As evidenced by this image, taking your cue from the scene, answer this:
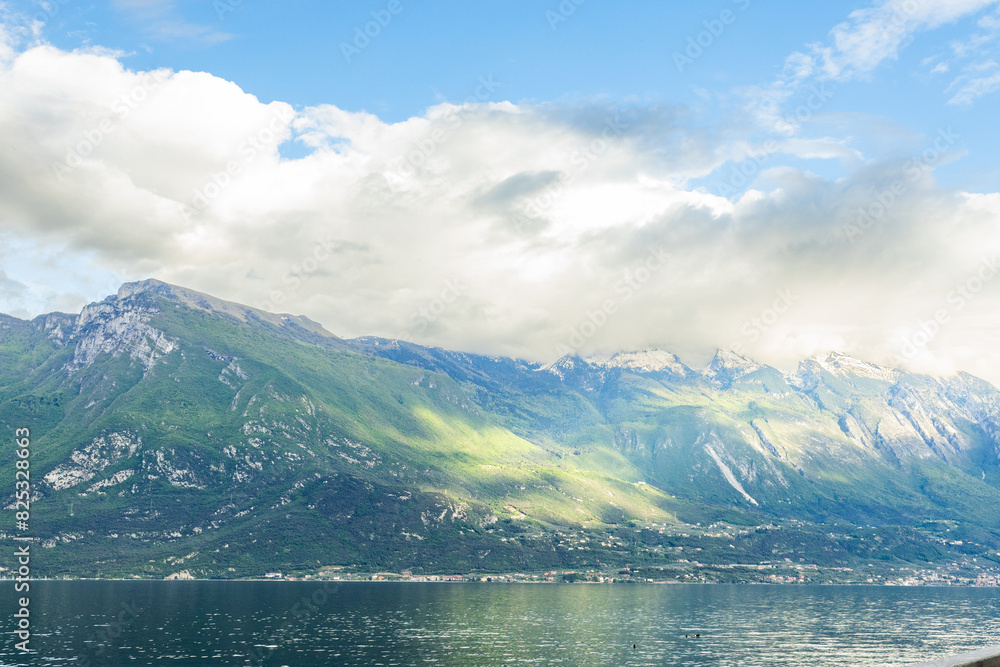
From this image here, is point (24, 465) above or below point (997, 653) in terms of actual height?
above

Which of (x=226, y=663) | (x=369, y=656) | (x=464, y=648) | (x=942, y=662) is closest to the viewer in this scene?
(x=942, y=662)

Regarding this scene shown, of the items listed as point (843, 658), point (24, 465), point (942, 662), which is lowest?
point (843, 658)

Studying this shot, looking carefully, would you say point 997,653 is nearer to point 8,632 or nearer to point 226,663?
point 226,663

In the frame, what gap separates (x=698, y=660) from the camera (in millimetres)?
176875

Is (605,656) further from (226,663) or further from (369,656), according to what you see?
(226,663)

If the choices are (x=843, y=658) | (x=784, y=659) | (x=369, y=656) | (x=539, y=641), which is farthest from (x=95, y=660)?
(x=843, y=658)

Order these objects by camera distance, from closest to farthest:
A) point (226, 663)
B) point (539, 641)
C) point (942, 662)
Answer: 1. point (942, 662)
2. point (226, 663)
3. point (539, 641)

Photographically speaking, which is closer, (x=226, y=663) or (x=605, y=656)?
(x=226, y=663)

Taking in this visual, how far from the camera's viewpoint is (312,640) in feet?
632

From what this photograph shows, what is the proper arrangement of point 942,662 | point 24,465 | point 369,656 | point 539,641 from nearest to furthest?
point 942,662 < point 24,465 < point 369,656 < point 539,641

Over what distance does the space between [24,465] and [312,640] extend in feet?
267

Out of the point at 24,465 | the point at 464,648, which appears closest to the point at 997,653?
the point at 24,465

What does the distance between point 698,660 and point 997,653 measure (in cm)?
16845

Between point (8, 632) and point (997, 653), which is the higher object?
point (997, 653)
